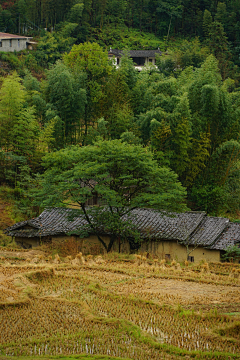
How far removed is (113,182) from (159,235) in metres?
2.43

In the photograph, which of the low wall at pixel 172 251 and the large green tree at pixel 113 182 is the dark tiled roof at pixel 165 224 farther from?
the large green tree at pixel 113 182

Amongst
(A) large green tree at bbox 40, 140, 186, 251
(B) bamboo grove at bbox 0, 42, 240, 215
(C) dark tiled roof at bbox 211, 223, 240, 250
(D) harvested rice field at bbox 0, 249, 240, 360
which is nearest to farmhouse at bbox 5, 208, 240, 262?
(C) dark tiled roof at bbox 211, 223, 240, 250

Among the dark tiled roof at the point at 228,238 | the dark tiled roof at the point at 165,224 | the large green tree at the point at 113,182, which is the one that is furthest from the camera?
the dark tiled roof at the point at 165,224

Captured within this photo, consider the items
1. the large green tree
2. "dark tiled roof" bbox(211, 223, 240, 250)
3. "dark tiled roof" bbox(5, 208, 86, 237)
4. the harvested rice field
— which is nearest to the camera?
the harvested rice field

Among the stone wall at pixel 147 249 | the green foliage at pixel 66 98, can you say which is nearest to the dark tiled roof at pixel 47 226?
the stone wall at pixel 147 249

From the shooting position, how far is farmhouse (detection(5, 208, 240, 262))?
587 inches

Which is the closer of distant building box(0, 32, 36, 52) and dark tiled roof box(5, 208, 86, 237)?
dark tiled roof box(5, 208, 86, 237)

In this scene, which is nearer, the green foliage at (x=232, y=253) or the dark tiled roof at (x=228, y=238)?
the green foliage at (x=232, y=253)

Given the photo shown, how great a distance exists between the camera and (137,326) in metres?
7.42

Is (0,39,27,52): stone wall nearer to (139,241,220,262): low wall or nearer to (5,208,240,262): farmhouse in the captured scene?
(5,208,240,262): farmhouse

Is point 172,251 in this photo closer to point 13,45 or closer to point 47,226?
point 47,226

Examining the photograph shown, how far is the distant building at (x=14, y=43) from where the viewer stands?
124 feet

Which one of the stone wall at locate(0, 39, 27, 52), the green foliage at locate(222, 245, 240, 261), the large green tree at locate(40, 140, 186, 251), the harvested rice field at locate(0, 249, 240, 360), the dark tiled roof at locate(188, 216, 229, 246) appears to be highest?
the stone wall at locate(0, 39, 27, 52)

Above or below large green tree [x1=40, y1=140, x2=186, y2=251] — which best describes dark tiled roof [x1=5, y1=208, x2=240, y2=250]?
below
